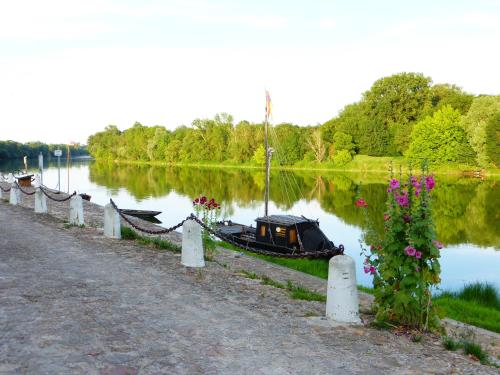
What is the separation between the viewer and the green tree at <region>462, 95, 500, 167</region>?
6606 cm

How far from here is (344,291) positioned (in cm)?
674

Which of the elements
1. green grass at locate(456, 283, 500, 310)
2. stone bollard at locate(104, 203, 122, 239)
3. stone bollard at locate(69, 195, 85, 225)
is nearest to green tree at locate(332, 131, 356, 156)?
stone bollard at locate(69, 195, 85, 225)

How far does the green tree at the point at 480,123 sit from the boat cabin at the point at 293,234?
55.5m

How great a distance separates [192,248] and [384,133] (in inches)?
3241

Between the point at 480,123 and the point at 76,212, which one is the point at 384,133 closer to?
the point at 480,123

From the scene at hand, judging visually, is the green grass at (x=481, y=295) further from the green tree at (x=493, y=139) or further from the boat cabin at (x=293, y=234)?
the green tree at (x=493, y=139)

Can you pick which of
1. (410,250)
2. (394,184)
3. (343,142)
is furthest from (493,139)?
(410,250)

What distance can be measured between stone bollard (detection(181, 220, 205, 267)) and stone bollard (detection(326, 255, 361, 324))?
4.10 meters

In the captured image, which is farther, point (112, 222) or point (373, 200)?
point (373, 200)

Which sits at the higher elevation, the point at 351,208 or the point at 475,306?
the point at 475,306

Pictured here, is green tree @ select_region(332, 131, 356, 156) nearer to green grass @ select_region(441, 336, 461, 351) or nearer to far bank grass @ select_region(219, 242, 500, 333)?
far bank grass @ select_region(219, 242, 500, 333)

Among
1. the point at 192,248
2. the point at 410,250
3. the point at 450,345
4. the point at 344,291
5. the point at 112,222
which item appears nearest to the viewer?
the point at 450,345

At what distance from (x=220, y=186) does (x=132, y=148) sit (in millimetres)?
92744

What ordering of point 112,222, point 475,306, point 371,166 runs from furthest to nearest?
point 371,166
point 112,222
point 475,306
